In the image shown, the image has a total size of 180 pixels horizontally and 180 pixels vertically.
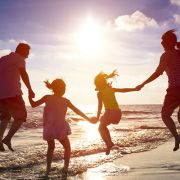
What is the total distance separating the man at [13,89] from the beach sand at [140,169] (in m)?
1.85

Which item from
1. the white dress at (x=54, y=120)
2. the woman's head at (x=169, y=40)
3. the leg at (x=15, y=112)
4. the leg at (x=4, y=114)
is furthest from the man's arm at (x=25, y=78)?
the woman's head at (x=169, y=40)

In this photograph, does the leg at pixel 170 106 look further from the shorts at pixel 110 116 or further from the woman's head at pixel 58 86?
the woman's head at pixel 58 86

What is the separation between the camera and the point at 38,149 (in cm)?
1304

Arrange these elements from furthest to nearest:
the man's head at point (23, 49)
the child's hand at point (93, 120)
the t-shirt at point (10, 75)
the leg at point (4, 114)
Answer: the child's hand at point (93, 120) → the man's head at point (23, 49) → the leg at point (4, 114) → the t-shirt at point (10, 75)

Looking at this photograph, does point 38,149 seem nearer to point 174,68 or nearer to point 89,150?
point 89,150

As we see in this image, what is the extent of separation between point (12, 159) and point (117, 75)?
4040 mm

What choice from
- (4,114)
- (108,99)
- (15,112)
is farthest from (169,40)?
(4,114)

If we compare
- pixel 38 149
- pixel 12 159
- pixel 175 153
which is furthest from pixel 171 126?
pixel 38 149

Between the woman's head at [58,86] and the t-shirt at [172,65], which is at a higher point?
the t-shirt at [172,65]

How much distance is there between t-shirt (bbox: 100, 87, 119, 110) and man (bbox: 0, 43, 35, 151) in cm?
168

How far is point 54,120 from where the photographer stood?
8.30 meters

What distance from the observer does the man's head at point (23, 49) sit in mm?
8641

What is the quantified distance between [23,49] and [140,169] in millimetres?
3921

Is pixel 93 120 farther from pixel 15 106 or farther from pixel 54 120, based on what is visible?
pixel 15 106
